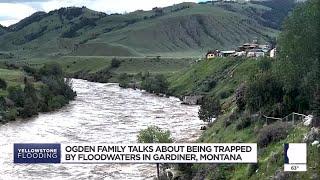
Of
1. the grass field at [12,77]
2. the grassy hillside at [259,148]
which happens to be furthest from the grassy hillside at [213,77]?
the grass field at [12,77]

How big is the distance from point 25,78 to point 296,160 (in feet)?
403

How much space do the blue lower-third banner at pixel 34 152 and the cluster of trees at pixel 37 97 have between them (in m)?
73.7

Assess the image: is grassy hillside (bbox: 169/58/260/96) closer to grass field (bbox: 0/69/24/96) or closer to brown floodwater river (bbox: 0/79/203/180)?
brown floodwater river (bbox: 0/79/203/180)

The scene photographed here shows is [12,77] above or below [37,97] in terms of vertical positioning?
above

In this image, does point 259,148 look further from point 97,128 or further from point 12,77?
point 12,77

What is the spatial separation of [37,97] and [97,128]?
41.5 meters

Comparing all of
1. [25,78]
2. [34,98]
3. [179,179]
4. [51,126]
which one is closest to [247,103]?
[179,179]

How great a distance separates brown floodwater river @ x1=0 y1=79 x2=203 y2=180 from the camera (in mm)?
56000

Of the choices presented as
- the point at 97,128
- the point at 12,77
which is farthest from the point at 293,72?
the point at 12,77

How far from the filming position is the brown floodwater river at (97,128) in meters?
56.0

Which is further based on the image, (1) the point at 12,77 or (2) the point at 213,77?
(1) the point at 12,77

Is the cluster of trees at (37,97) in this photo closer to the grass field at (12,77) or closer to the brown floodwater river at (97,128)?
the grass field at (12,77)

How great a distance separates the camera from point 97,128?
282ft

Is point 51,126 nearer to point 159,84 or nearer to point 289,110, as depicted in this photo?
point 289,110
